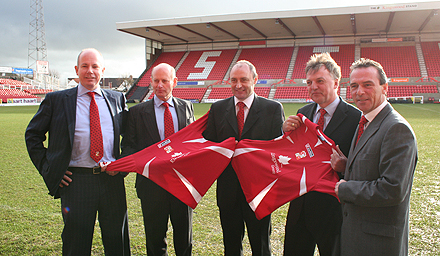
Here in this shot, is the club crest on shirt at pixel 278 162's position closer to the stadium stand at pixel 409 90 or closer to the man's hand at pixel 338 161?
the man's hand at pixel 338 161

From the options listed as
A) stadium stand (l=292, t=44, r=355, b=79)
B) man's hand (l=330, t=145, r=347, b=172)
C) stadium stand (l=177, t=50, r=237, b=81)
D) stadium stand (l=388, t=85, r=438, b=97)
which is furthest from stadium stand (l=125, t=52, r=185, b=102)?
man's hand (l=330, t=145, r=347, b=172)

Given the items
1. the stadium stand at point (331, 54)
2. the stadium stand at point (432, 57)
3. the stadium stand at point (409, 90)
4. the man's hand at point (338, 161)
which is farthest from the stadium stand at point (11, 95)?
the stadium stand at point (432, 57)

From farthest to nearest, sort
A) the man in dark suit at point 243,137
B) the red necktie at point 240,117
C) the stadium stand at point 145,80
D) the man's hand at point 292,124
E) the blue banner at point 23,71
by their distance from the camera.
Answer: the blue banner at point 23,71
the stadium stand at point 145,80
the red necktie at point 240,117
the man in dark suit at point 243,137
the man's hand at point 292,124

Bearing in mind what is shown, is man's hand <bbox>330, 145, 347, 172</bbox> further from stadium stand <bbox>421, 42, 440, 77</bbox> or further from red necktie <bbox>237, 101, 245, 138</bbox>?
stadium stand <bbox>421, 42, 440, 77</bbox>

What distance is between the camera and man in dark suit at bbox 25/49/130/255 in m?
2.27

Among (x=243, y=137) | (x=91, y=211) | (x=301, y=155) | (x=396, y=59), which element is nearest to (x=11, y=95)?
(x=91, y=211)

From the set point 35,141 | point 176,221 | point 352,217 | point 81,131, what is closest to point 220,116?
point 176,221

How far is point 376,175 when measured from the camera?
1.62 meters

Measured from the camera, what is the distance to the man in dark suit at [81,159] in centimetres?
227

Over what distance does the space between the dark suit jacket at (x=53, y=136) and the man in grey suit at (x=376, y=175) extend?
206 cm

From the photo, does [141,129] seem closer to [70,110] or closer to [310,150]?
[70,110]

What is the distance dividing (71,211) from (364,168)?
218cm

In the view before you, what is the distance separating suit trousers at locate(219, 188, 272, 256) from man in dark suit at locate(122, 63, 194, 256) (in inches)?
14.5

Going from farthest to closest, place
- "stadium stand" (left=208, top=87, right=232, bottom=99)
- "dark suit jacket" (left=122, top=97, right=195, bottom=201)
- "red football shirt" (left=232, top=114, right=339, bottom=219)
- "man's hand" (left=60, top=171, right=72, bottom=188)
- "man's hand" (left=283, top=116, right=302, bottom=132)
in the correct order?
"stadium stand" (left=208, top=87, right=232, bottom=99) < "dark suit jacket" (left=122, top=97, right=195, bottom=201) < "man's hand" (left=283, top=116, right=302, bottom=132) < "man's hand" (left=60, top=171, right=72, bottom=188) < "red football shirt" (left=232, top=114, right=339, bottom=219)
